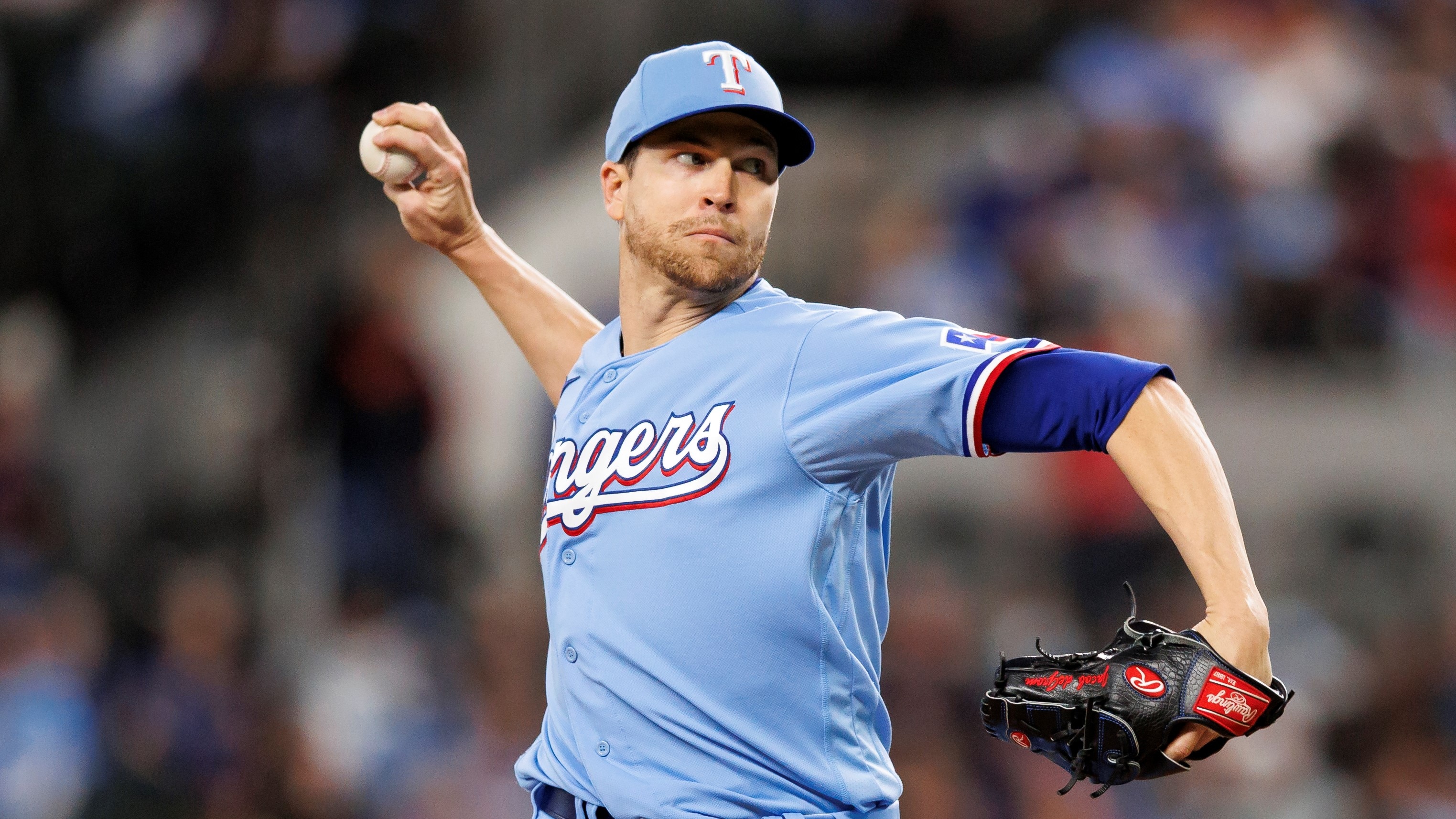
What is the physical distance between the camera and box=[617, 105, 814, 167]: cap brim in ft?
9.21

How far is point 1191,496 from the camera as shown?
2.25m

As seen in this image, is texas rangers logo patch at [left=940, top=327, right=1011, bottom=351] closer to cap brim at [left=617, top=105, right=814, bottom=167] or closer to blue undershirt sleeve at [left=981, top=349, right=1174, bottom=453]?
blue undershirt sleeve at [left=981, top=349, right=1174, bottom=453]

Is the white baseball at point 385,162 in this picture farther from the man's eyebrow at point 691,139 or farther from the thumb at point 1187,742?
the thumb at point 1187,742

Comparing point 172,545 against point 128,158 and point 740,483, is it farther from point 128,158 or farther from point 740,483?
point 740,483

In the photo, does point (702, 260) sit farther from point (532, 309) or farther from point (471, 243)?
point (471, 243)

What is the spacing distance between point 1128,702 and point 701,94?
1286mm

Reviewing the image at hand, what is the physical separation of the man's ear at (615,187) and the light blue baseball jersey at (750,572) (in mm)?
389

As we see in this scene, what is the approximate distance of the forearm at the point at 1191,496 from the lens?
223 cm

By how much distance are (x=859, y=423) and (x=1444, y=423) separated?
564 cm

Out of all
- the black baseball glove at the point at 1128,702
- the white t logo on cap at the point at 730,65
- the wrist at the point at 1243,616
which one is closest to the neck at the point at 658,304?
the white t logo on cap at the point at 730,65

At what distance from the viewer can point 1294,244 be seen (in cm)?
762

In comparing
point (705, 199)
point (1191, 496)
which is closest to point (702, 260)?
point (705, 199)

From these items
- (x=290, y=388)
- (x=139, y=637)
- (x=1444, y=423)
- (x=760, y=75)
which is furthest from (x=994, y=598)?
(x=760, y=75)

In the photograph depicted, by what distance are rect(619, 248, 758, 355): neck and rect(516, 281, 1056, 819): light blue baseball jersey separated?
122 mm
